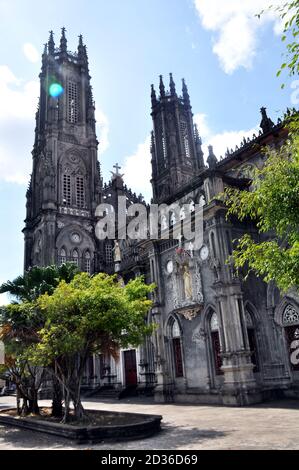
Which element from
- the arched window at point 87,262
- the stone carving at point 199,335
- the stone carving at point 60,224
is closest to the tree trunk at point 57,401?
the stone carving at point 199,335

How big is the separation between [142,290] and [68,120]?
39.2 m

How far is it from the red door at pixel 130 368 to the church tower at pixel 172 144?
22.4 meters

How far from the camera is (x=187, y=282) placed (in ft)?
81.3

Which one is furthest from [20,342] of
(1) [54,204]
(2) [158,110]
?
(2) [158,110]

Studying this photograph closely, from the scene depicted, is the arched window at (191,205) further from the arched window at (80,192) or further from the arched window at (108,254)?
the arched window at (80,192)

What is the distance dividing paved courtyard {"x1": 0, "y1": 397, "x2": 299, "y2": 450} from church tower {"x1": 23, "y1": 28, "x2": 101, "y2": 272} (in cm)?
2905

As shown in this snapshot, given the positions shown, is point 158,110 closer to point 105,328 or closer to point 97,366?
point 97,366

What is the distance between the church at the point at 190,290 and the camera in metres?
21.0

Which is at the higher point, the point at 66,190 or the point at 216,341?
the point at 66,190

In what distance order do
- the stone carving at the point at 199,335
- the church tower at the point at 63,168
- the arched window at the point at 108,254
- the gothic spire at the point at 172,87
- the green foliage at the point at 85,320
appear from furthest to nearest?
1. the gothic spire at the point at 172,87
2. the arched window at the point at 108,254
3. the church tower at the point at 63,168
4. the stone carving at the point at 199,335
5. the green foliage at the point at 85,320

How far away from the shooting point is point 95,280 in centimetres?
1638

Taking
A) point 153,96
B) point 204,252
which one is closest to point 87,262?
point 204,252

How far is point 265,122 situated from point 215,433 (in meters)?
19.7

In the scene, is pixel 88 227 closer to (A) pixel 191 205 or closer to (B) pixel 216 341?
(A) pixel 191 205
